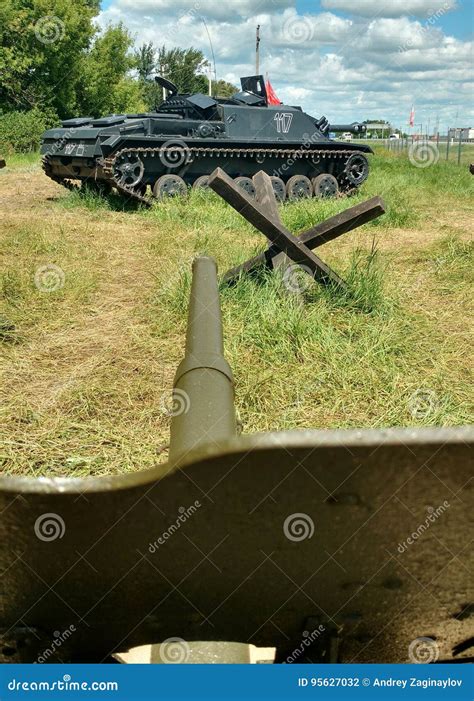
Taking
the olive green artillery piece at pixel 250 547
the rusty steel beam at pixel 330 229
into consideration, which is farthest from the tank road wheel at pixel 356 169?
the olive green artillery piece at pixel 250 547

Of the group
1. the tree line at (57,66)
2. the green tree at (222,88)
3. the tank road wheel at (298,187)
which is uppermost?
the green tree at (222,88)

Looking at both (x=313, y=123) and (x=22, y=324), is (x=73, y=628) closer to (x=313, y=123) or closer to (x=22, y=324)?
(x=22, y=324)

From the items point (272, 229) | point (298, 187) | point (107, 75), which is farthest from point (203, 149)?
point (107, 75)

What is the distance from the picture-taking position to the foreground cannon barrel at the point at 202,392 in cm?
111

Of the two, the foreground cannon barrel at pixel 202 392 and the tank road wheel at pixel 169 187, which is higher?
the tank road wheel at pixel 169 187

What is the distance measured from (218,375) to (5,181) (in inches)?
662

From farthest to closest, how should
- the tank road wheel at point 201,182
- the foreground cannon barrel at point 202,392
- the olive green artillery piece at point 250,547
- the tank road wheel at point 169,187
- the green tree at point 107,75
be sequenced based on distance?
the green tree at point 107,75 < the tank road wheel at point 201,182 < the tank road wheel at point 169,187 < the foreground cannon barrel at point 202,392 < the olive green artillery piece at point 250,547

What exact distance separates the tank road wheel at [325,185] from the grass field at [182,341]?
18.3ft

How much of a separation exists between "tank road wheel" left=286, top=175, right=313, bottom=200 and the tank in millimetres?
20

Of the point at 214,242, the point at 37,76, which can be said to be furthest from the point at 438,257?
the point at 37,76

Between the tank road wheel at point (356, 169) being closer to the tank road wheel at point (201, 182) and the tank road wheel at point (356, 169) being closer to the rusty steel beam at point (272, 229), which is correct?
the tank road wheel at point (201, 182)

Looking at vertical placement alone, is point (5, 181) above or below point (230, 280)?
above

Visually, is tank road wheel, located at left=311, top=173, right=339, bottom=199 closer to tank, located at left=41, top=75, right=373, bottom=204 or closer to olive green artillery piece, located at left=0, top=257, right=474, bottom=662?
tank, located at left=41, top=75, right=373, bottom=204

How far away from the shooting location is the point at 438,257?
7641 mm
